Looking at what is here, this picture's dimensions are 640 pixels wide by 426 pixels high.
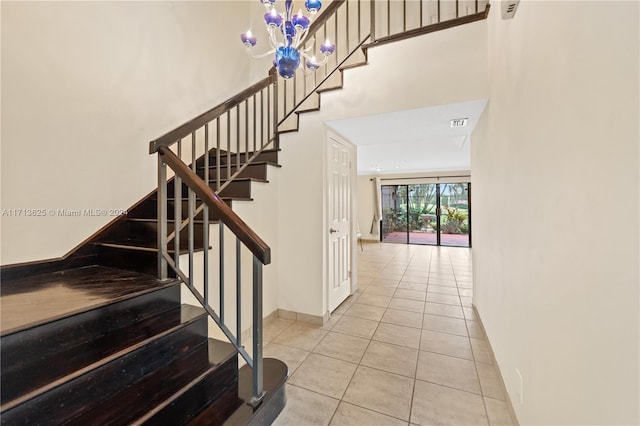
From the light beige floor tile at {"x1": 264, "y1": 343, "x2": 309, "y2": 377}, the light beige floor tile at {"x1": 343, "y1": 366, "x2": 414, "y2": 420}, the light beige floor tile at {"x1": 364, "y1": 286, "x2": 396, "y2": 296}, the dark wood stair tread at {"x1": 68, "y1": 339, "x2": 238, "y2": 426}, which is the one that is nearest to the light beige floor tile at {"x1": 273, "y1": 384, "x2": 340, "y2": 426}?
the light beige floor tile at {"x1": 343, "y1": 366, "x2": 414, "y2": 420}

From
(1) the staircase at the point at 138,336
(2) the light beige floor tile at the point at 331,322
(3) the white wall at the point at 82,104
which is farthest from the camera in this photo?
(2) the light beige floor tile at the point at 331,322

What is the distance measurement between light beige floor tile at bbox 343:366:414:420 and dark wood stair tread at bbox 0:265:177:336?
1383 millimetres

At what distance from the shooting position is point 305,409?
1587 millimetres

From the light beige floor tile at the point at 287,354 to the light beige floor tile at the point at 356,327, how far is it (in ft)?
1.71

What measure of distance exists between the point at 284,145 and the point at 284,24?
3.74 feet

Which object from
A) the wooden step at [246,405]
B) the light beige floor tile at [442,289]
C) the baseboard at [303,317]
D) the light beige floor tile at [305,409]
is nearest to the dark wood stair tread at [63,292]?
the wooden step at [246,405]

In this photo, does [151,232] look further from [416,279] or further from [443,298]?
[416,279]

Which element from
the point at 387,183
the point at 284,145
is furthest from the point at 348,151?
the point at 387,183

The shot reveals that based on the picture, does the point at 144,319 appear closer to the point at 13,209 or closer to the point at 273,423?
the point at 273,423

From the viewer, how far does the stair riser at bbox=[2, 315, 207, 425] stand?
0.88m

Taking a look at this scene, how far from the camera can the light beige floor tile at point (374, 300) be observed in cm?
327

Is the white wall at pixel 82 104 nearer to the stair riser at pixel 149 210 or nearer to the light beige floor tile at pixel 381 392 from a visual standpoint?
the stair riser at pixel 149 210

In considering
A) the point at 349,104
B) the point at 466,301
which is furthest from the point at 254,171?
the point at 466,301

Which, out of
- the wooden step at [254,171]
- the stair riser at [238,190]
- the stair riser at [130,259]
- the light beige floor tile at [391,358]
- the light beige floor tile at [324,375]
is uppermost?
the wooden step at [254,171]
